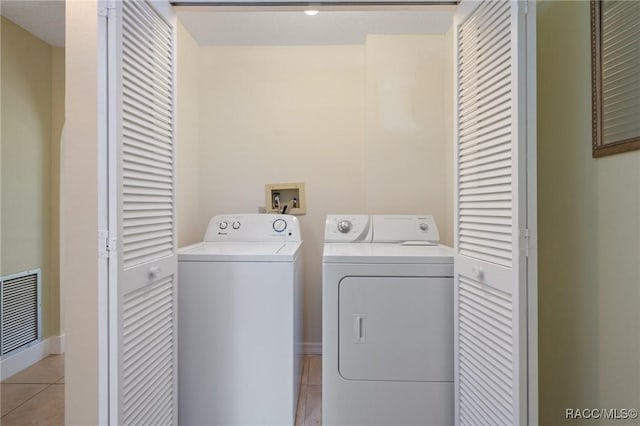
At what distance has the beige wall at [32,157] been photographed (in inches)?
92.0

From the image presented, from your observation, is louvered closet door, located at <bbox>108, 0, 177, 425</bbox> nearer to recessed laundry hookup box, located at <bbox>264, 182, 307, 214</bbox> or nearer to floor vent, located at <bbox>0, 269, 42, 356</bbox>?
recessed laundry hookup box, located at <bbox>264, 182, 307, 214</bbox>

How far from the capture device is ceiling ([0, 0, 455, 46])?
2287mm

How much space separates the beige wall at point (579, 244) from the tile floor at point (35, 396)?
2.50 meters

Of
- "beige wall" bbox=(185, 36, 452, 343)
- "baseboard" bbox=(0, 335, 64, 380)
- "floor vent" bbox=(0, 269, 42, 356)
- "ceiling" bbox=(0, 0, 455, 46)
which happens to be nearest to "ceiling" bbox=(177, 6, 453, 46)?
"ceiling" bbox=(0, 0, 455, 46)

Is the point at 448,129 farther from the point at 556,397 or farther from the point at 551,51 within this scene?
the point at 556,397

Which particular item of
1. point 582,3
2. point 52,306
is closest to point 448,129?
point 582,3

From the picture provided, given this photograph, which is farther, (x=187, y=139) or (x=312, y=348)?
(x=312, y=348)

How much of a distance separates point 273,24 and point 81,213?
6.06 ft

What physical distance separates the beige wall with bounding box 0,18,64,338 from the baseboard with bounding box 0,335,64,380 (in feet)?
0.23

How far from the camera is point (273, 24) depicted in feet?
8.05

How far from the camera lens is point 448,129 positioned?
8.47ft

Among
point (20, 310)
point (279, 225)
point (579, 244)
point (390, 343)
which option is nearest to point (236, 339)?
point (390, 343)

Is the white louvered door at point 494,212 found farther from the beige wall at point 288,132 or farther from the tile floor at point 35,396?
the tile floor at point 35,396

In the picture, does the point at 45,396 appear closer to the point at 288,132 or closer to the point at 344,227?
the point at 344,227
